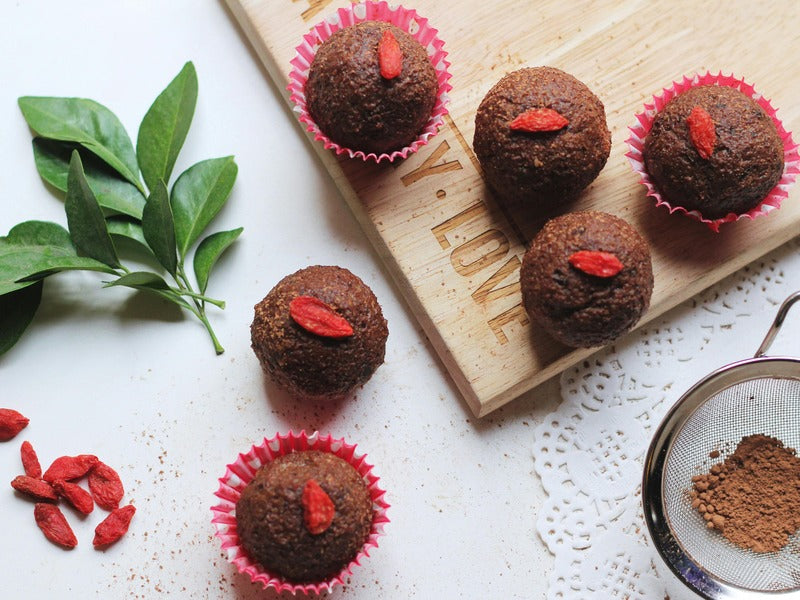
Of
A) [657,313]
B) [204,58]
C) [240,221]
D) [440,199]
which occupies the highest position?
[204,58]

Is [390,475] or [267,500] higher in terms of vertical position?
[267,500]

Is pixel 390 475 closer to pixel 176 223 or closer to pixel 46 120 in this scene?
pixel 176 223

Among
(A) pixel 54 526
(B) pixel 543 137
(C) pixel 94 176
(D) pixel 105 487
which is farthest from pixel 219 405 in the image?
(B) pixel 543 137

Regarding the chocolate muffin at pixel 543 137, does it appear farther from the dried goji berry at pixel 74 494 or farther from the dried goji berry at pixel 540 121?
the dried goji berry at pixel 74 494

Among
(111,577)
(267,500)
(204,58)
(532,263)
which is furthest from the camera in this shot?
(204,58)

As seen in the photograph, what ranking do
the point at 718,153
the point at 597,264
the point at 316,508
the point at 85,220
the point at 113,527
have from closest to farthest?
the point at 316,508
the point at 597,264
the point at 718,153
the point at 85,220
the point at 113,527

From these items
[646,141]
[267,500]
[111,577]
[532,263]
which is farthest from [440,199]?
[111,577]

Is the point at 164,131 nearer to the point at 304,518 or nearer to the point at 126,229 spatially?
the point at 126,229
